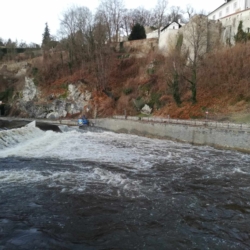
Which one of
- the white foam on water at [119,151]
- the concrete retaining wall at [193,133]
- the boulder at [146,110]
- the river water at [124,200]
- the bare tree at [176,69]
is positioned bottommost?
the river water at [124,200]

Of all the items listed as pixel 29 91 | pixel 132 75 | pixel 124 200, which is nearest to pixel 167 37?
pixel 132 75

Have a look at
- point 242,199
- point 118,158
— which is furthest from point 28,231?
point 118,158

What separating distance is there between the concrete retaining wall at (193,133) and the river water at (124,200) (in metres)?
1.65

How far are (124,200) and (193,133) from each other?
Result: 532 inches

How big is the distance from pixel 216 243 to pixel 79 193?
5475 millimetres


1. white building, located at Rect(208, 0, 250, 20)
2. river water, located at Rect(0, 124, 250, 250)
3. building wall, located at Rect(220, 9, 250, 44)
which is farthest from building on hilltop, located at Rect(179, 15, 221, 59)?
river water, located at Rect(0, 124, 250, 250)

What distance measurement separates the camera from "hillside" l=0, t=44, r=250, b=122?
26.8 meters

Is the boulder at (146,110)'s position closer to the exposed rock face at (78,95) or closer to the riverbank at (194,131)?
the riverbank at (194,131)

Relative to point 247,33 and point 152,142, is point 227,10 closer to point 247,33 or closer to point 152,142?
point 247,33

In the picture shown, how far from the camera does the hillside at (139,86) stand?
26812 millimetres

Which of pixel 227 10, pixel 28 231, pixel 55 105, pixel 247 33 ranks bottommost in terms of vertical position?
pixel 28 231

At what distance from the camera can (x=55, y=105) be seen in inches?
1687

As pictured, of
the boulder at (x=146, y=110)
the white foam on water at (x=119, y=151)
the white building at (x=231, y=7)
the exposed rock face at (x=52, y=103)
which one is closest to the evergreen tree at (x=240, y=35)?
the white building at (x=231, y=7)

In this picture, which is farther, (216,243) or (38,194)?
(38,194)
